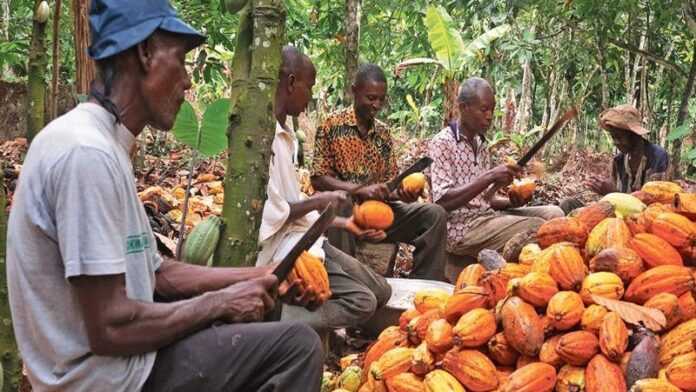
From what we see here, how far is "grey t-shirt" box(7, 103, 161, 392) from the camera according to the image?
1649 mm

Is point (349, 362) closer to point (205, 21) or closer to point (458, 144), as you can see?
point (458, 144)

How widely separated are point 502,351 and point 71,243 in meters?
1.60

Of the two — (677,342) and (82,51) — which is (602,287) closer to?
(677,342)

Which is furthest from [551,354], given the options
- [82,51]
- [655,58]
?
[655,58]

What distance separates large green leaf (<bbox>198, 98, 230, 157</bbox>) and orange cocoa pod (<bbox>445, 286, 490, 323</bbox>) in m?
1.43

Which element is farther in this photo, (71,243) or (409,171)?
(409,171)

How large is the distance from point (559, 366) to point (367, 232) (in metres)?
1.47

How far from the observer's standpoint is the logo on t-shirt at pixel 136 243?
70.6 inches

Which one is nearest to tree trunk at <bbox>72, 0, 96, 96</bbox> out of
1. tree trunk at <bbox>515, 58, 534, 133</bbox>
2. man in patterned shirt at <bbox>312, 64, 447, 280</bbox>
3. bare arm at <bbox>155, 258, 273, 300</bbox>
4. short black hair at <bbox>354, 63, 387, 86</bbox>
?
man in patterned shirt at <bbox>312, 64, 447, 280</bbox>

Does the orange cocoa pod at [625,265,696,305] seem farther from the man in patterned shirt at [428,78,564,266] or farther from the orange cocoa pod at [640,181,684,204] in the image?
the man in patterned shirt at [428,78,564,266]

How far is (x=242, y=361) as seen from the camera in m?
1.91

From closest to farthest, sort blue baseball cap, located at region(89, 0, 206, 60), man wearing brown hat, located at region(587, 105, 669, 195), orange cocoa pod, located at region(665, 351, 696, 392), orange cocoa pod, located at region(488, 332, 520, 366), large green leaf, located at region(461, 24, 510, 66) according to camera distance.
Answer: blue baseball cap, located at region(89, 0, 206, 60)
orange cocoa pod, located at region(665, 351, 696, 392)
orange cocoa pod, located at region(488, 332, 520, 366)
man wearing brown hat, located at region(587, 105, 669, 195)
large green leaf, located at region(461, 24, 510, 66)

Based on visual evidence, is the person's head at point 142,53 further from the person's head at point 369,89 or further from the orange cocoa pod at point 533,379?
the person's head at point 369,89

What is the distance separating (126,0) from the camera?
1.82 metres
